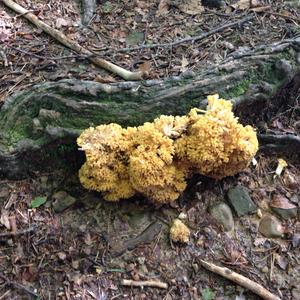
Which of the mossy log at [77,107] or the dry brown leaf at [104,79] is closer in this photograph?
the mossy log at [77,107]

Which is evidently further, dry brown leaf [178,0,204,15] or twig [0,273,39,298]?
dry brown leaf [178,0,204,15]

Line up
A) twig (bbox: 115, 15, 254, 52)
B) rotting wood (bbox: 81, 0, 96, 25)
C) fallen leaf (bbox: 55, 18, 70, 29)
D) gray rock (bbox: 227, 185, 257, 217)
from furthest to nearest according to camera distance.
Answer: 1. rotting wood (bbox: 81, 0, 96, 25)
2. fallen leaf (bbox: 55, 18, 70, 29)
3. twig (bbox: 115, 15, 254, 52)
4. gray rock (bbox: 227, 185, 257, 217)

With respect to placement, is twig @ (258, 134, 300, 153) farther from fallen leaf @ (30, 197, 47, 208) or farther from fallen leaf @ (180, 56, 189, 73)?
fallen leaf @ (30, 197, 47, 208)

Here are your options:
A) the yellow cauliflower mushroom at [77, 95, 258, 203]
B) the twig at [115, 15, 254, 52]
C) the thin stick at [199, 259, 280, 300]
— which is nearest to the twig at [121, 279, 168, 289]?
the thin stick at [199, 259, 280, 300]

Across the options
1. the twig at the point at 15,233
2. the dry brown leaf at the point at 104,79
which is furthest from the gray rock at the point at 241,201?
the twig at the point at 15,233

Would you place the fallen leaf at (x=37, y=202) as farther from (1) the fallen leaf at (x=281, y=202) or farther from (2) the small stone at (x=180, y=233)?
(1) the fallen leaf at (x=281, y=202)

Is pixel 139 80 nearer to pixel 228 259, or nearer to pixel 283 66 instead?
pixel 283 66
